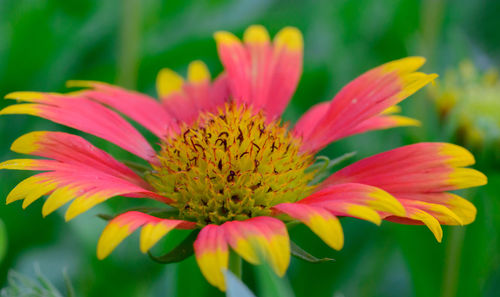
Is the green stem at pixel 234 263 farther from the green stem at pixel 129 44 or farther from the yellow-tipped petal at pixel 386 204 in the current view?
the green stem at pixel 129 44

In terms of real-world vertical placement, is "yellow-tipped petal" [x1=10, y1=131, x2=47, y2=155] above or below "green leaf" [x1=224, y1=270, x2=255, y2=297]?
above

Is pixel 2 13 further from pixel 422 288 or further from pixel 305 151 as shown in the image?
pixel 422 288

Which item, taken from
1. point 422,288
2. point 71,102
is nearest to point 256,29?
point 71,102

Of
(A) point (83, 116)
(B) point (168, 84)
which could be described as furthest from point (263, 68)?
(A) point (83, 116)

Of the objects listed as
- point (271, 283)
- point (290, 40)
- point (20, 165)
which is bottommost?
point (271, 283)

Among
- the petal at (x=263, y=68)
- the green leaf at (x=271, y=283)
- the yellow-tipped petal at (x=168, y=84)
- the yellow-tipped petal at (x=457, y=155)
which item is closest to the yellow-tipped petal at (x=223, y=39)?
the petal at (x=263, y=68)

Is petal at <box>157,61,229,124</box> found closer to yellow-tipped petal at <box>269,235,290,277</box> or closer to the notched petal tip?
the notched petal tip

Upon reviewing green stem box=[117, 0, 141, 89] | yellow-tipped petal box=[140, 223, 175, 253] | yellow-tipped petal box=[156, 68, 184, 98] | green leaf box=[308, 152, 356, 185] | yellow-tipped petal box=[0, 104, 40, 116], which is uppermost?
green stem box=[117, 0, 141, 89]

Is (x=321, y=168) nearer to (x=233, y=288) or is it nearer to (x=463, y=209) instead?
(x=463, y=209)

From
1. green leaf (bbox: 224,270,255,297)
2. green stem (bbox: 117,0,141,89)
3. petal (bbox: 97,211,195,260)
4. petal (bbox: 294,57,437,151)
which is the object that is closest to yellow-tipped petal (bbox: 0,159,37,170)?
petal (bbox: 97,211,195,260)
